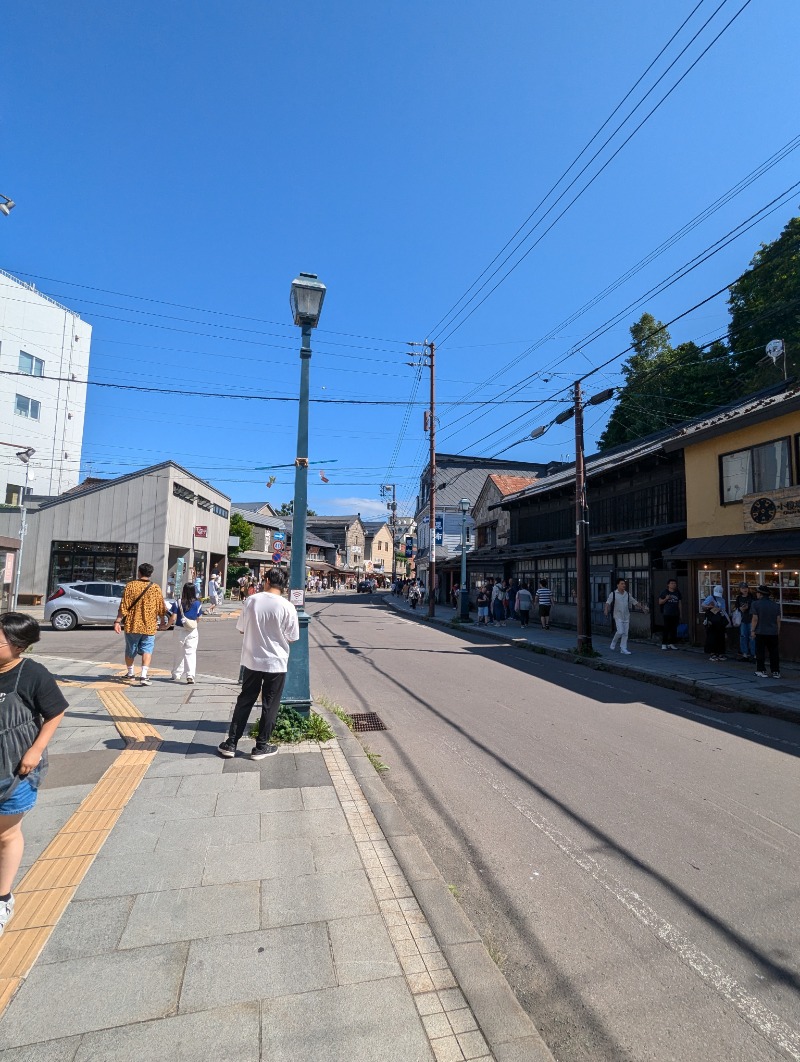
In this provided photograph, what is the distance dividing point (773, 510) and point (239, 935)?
43.6ft

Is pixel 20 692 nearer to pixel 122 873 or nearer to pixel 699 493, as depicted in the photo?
pixel 122 873

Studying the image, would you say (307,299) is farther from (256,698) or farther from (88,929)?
(88,929)

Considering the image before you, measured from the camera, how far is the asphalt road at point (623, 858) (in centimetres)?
249

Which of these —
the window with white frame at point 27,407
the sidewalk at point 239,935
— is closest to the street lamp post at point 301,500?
the sidewalk at point 239,935

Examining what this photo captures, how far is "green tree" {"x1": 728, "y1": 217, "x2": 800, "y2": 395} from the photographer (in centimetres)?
2391

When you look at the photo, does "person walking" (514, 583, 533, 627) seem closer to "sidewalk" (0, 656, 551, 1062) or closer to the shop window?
the shop window

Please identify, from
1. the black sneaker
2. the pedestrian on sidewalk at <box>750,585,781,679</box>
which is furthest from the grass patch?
the pedestrian on sidewalk at <box>750,585,781,679</box>

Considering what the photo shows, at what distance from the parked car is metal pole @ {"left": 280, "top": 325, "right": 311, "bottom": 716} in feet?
45.7

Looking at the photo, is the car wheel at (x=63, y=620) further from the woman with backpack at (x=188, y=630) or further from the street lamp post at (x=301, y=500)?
the street lamp post at (x=301, y=500)

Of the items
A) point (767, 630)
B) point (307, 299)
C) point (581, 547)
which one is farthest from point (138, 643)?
point (767, 630)

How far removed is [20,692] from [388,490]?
2305 inches

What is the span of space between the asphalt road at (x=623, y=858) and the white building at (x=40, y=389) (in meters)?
33.5

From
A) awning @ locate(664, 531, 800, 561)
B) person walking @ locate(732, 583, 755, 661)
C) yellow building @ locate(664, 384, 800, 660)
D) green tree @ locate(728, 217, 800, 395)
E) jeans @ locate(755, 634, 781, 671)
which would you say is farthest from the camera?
green tree @ locate(728, 217, 800, 395)

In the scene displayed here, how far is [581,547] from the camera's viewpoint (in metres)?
14.3
